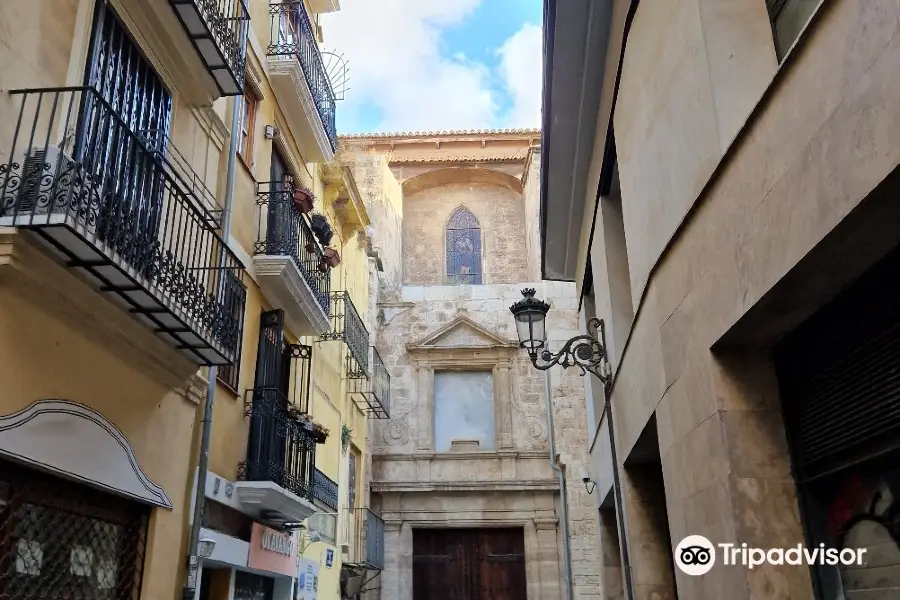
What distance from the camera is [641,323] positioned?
226 inches

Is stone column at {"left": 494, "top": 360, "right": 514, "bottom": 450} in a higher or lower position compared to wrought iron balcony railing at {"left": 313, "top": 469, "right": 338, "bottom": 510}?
higher

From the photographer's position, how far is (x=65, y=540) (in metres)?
5.29

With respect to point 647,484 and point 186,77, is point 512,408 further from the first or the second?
point 186,77

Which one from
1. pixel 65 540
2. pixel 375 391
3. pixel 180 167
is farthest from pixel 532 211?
pixel 65 540

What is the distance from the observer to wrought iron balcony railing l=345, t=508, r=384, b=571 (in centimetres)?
1430

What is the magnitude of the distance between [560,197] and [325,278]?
3.69 meters

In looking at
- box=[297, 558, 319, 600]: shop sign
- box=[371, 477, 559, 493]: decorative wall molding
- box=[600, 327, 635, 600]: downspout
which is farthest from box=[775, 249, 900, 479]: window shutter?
box=[371, 477, 559, 493]: decorative wall molding

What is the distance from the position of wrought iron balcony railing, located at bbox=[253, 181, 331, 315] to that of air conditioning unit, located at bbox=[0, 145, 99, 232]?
4587 mm

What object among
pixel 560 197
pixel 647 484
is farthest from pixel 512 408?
pixel 647 484

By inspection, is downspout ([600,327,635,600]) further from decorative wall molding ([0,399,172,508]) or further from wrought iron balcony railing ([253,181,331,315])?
decorative wall molding ([0,399,172,508])

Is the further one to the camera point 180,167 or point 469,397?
point 469,397

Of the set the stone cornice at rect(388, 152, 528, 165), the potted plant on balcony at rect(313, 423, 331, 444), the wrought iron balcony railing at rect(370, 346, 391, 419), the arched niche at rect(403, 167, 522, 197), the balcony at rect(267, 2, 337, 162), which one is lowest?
the potted plant on balcony at rect(313, 423, 331, 444)

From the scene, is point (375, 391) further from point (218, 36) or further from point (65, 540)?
point (65, 540)

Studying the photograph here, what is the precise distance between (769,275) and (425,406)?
588 inches
